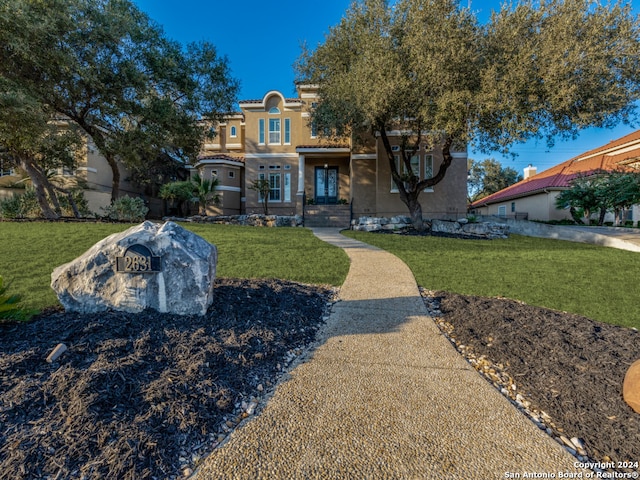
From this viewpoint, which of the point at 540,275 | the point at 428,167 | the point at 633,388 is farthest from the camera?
the point at 428,167

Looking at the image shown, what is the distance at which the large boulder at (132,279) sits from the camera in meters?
3.45

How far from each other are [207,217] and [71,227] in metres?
9.05

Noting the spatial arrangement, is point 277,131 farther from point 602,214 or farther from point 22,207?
point 602,214

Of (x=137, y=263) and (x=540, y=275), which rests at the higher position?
(x=137, y=263)

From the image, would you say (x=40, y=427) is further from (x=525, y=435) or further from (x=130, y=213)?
(x=130, y=213)

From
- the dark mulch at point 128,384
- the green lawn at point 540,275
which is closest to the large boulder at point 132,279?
the dark mulch at point 128,384

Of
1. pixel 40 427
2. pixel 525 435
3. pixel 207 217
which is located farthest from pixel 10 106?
pixel 525 435

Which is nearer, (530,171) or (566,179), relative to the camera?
(566,179)

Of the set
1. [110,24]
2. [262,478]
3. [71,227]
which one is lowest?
[262,478]

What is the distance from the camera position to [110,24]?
1023 centimetres

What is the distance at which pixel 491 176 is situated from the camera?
36.5 metres

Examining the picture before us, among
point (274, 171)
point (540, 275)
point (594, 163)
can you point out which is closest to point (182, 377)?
point (540, 275)

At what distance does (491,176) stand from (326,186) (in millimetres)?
26588

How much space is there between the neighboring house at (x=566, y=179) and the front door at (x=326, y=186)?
12375mm
